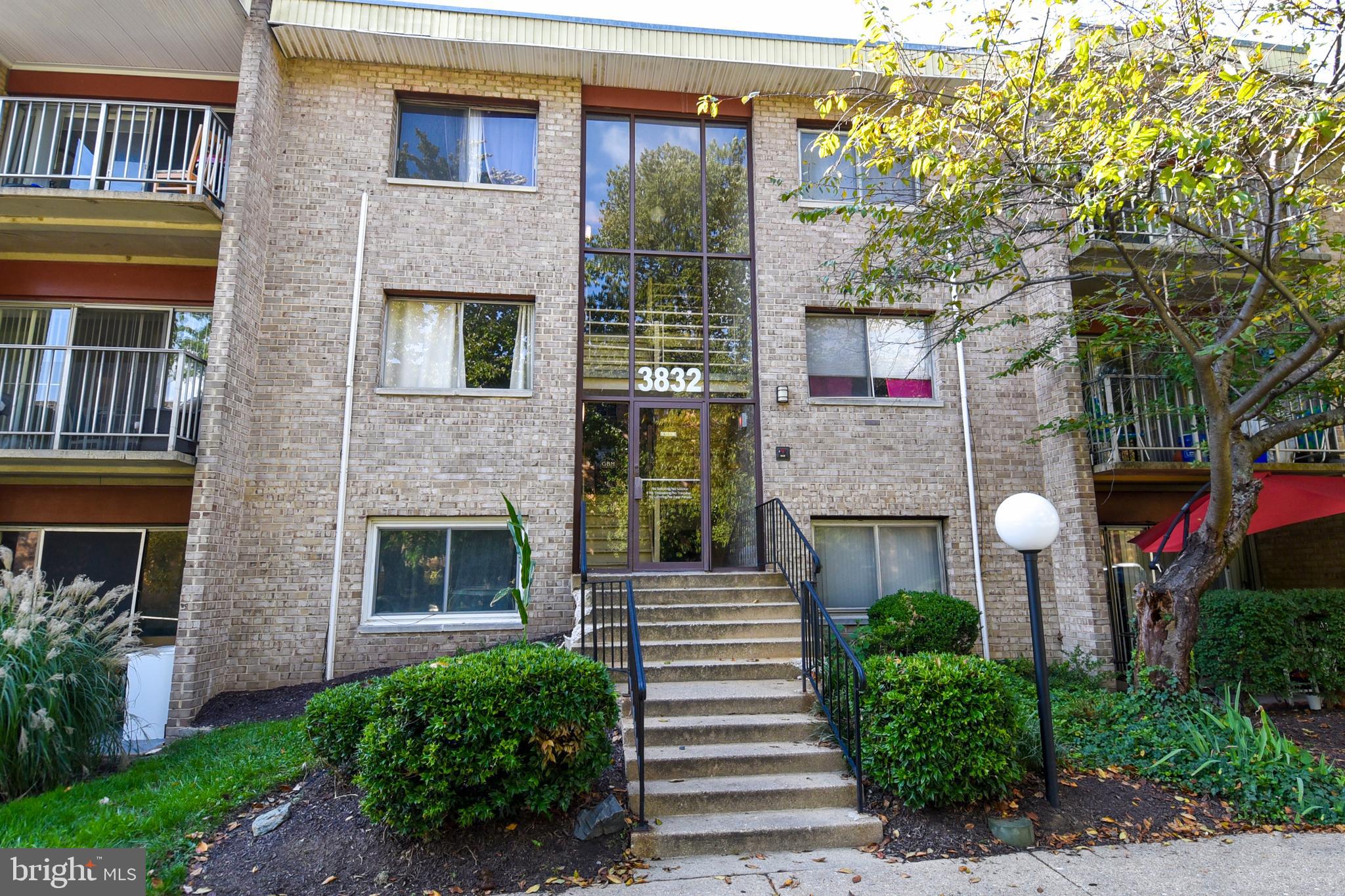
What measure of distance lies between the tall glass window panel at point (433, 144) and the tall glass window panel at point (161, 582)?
554cm

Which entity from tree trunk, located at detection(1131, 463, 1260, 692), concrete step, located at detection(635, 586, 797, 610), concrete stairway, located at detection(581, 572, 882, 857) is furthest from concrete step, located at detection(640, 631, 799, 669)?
tree trunk, located at detection(1131, 463, 1260, 692)

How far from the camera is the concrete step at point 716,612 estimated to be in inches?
299

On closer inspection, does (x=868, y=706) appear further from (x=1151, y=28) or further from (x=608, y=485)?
(x=1151, y=28)

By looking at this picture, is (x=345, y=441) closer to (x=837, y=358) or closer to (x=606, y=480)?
(x=606, y=480)

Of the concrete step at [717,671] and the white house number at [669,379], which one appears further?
the white house number at [669,379]

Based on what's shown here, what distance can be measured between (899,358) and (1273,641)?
5.27 m

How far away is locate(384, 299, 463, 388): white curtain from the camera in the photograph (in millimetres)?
9508

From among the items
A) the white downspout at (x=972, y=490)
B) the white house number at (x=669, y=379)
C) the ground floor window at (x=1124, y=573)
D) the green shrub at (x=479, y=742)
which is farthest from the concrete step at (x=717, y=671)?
the ground floor window at (x=1124, y=573)

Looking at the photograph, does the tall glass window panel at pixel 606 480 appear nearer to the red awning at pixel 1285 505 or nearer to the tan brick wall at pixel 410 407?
the tan brick wall at pixel 410 407

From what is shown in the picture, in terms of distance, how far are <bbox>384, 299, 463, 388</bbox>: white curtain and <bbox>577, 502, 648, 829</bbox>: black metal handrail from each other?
2506 millimetres

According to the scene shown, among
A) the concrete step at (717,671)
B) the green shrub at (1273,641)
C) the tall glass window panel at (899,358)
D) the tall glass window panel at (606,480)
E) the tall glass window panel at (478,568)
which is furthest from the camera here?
the tall glass window panel at (899,358)

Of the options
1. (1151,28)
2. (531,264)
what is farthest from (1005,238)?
(531,264)

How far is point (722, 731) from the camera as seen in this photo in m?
5.71

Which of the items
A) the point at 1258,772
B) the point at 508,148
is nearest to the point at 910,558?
the point at 1258,772
